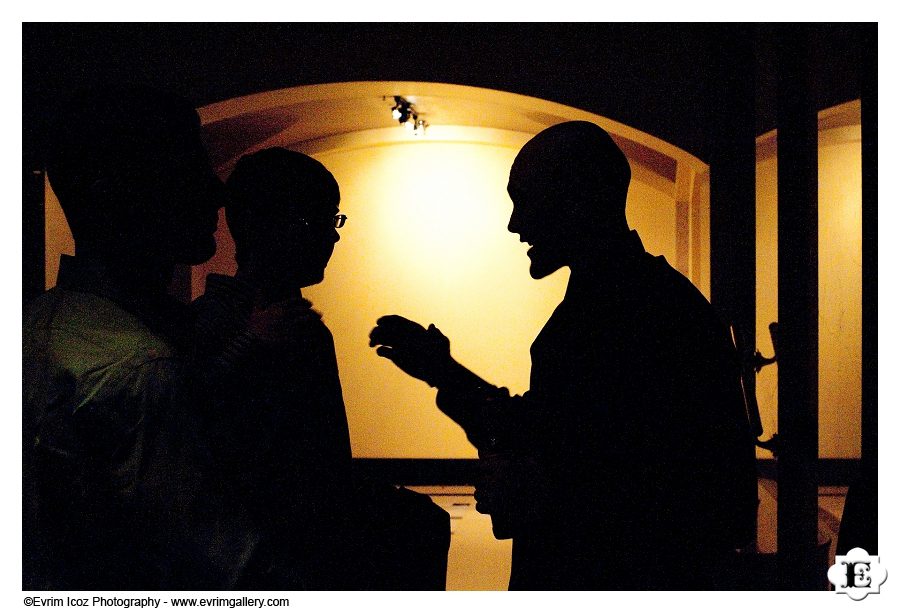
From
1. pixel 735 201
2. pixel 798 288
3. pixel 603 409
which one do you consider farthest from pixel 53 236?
pixel 735 201

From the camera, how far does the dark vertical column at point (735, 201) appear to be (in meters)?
2.96

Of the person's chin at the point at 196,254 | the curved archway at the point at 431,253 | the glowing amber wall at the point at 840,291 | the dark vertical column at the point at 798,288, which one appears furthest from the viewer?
the curved archway at the point at 431,253

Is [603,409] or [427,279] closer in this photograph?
[603,409]

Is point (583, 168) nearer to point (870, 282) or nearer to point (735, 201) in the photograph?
point (870, 282)

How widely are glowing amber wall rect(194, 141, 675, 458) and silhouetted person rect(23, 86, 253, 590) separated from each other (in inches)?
140

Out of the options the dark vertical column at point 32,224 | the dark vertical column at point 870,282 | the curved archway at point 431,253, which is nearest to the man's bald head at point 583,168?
the dark vertical column at point 870,282

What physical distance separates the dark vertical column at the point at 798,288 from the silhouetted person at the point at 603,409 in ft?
2.31

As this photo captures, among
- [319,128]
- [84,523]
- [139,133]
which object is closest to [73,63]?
[139,133]

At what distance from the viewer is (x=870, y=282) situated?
206 centimetres

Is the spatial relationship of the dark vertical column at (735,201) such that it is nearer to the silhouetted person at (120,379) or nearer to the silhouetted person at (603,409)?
the silhouetted person at (603,409)

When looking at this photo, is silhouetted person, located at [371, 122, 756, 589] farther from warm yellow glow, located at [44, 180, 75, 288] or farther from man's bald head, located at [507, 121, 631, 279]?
warm yellow glow, located at [44, 180, 75, 288]

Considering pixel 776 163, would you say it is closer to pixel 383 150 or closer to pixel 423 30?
pixel 423 30

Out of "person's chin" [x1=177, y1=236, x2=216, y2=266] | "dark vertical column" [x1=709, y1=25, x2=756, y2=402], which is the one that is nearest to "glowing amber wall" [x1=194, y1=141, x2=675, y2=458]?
"dark vertical column" [x1=709, y1=25, x2=756, y2=402]

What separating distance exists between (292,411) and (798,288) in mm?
1531
